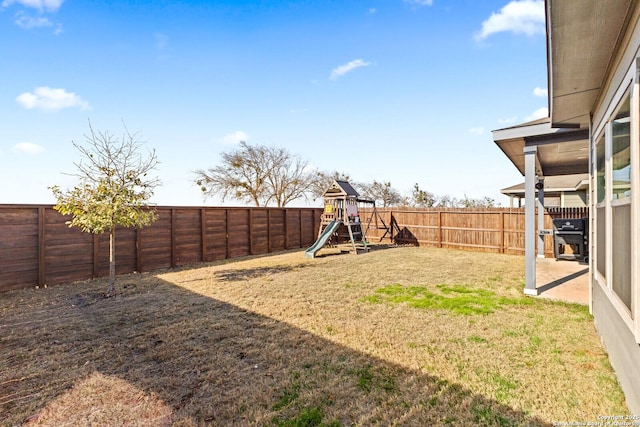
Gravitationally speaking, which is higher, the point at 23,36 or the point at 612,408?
the point at 23,36

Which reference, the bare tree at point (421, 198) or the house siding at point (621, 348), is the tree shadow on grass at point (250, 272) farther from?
the bare tree at point (421, 198)

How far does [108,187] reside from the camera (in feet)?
17.6

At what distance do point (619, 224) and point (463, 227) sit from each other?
875 cm

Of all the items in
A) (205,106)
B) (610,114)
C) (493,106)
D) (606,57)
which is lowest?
(610,114)

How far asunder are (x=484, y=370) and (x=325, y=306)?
7.39 ft

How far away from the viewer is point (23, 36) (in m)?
5.72

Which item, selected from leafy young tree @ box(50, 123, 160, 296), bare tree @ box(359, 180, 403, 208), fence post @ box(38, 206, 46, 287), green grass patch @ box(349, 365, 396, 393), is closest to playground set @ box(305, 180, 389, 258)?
leafy young tree @ box(50, 123, 160, 296)

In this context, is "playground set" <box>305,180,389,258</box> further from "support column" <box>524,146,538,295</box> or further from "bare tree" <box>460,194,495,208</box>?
"bare tree" <box>460,194,495,208</box>

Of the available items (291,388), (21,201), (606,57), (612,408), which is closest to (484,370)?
(612,408)

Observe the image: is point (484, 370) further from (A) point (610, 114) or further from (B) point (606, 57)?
(B) point (606, 57)

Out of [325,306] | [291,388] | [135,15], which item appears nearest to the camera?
[291,388]

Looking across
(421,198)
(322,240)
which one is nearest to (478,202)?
(421,198)

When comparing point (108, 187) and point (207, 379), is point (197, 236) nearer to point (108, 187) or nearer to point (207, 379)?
point (108, 187)

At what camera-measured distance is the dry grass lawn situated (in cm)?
202
